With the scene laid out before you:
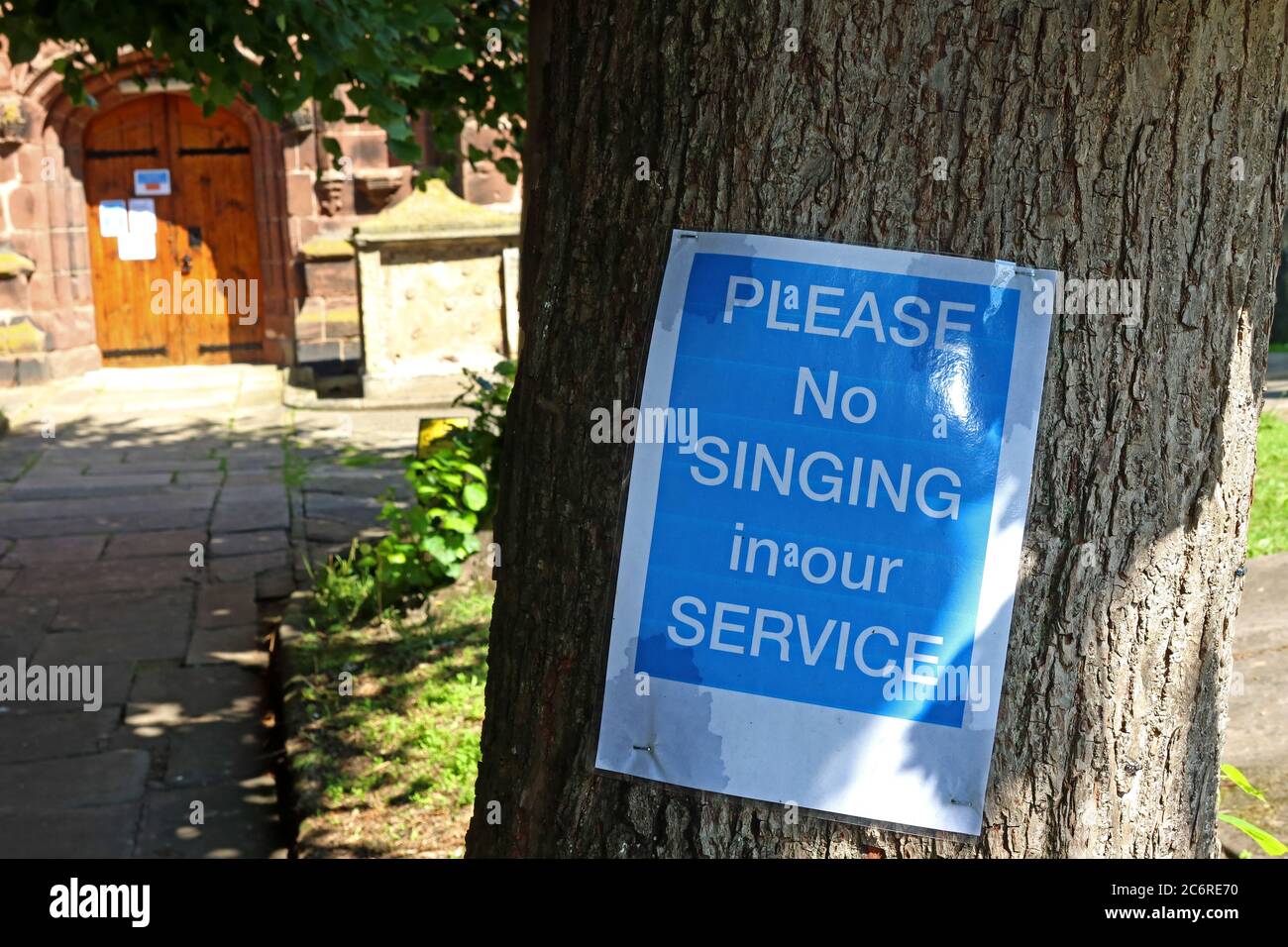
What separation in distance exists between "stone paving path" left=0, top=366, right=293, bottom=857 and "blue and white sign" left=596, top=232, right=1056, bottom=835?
272 cm

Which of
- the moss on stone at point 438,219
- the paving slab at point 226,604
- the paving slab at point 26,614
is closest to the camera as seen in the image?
the paving slab at point 26,614

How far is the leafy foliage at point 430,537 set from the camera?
5609 millimetres

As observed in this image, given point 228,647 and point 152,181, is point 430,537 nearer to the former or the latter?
point 228,647

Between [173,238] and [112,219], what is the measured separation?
63 centimetres

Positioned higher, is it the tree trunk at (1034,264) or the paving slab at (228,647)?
the tree trunk at (1034,264)

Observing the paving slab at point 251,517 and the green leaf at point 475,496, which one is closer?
the green leaf at point 475,496

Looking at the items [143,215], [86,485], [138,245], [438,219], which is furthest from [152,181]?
[86,485]

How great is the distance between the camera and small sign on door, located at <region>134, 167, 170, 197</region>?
45.3ft

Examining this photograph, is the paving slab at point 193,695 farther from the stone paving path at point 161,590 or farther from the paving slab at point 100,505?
the paving slab at point 100,505

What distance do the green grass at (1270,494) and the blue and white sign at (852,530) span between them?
367 centimetres

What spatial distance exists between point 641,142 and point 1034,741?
89 cm

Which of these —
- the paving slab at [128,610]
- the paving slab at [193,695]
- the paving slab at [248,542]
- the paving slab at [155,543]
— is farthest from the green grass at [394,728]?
the paving slab at [155,543]

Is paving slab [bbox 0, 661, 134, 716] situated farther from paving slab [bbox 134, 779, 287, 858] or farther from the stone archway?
the stone archway

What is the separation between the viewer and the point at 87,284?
44.8 feet
